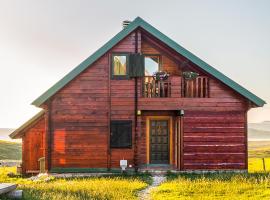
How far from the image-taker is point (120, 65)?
66.1 ft

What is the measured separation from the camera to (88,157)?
19.6 m

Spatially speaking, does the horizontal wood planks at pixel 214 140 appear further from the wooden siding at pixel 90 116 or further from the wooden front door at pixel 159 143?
the wooden siding at pixel 90 116

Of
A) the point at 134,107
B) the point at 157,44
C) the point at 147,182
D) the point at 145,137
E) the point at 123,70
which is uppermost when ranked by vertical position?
the point at 157,44

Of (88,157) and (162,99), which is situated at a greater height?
(162,99)

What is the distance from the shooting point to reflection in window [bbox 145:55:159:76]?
21078 mm

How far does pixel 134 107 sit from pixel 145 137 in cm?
180

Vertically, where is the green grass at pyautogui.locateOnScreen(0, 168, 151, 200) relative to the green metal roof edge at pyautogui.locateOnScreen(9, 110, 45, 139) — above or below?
below

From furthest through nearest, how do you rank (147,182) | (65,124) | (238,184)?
(65,124), (147,182), (238,184)

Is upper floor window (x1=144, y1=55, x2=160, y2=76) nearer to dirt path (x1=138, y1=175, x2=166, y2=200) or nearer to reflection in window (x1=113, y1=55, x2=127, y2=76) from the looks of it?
reflection in window (x1=113, y1=55, x2=127, y2=76)

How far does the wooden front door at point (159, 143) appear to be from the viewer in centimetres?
2109

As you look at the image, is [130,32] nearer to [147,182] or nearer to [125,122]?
[125,122]

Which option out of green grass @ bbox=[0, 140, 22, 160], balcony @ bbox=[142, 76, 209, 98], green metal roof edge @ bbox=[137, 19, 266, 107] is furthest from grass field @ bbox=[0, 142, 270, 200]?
green grass @ bbox=[0, 140, 22, 160]

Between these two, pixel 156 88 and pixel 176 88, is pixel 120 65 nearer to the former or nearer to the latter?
pixel 156 88

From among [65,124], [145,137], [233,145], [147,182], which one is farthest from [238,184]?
[65,124]
